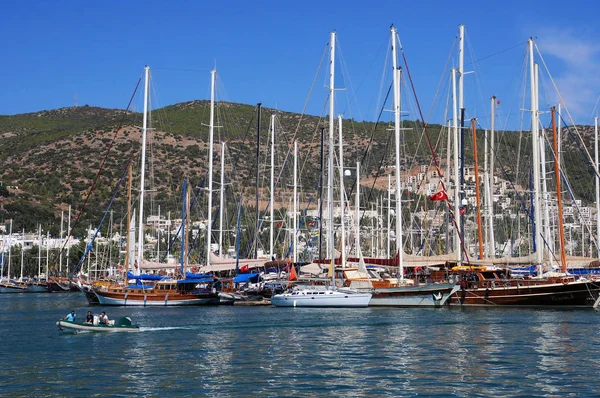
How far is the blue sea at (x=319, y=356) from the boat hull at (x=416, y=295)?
3.14 metres

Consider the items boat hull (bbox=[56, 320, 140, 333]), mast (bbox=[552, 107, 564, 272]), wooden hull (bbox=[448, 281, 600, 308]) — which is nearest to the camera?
boat hull (bbox=[56, 320, 140, 333])

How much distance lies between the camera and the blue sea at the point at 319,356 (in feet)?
76.0

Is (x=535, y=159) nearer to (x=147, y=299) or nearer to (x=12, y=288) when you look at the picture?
(x=147, y=299)

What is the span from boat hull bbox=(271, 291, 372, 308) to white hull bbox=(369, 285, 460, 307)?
1071 millimetres

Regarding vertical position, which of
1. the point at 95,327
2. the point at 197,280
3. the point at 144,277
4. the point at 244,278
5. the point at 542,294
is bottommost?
the point at 95,327

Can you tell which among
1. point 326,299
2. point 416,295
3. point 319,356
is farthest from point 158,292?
point 319,356

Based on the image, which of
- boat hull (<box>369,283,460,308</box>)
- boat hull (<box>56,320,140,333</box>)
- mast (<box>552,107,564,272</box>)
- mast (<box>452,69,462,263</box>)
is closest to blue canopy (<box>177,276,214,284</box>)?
boat hull (<box>369,283,460,308</box>)

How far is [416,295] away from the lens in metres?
50.3

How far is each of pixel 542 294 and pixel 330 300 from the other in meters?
13.8

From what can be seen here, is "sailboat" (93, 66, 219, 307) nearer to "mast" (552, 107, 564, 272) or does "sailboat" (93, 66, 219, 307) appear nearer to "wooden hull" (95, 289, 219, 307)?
"wooden hull" (95, 289, 219, 307)

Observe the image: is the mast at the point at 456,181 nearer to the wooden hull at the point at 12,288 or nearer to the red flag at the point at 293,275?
the red flag at the point at 293,275

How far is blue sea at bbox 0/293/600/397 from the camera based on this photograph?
23172 mm

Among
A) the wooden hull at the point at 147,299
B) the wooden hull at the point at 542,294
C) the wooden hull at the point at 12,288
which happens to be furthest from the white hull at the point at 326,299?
the wooden hull at the point at 12,288

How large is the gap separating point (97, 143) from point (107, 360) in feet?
468
